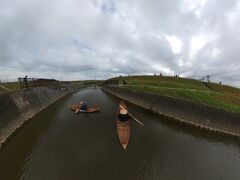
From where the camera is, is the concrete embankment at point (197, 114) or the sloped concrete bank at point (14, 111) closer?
the sloped concrete bank at point (14, 111)

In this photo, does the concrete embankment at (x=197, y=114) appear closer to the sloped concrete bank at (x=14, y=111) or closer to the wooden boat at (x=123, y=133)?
the wooden boat at (x=123, y=133)

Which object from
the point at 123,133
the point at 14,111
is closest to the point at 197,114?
the point at 123,133

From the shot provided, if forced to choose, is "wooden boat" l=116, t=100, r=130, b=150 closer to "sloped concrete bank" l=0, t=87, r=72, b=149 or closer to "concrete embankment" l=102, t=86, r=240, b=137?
"concrete embankment" l=102, t=86, r=240, b=137

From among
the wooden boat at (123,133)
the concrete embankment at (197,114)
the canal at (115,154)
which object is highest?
the concrete embankment at (197,114)

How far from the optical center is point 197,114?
24672mm

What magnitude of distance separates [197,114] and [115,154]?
529 inches

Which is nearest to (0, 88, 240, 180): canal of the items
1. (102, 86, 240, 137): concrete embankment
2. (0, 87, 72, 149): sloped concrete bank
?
(0, 87, 72, 149): sloped concrete bank

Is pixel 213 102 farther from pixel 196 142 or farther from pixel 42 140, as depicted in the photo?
pixel 42 140

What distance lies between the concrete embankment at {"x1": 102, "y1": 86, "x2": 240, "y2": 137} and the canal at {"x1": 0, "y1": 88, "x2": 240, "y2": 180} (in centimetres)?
161

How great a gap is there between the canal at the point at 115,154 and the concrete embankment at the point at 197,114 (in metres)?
1.61

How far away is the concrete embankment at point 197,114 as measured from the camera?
2241cm

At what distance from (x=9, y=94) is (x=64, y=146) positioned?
12.0 meters

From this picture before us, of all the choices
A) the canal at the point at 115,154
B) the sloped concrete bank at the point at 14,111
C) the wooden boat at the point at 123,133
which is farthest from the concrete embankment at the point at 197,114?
the sloped concrete bank at the point at 14,111

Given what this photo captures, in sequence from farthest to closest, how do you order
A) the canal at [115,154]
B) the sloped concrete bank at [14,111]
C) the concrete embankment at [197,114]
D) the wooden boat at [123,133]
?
1. the concrete embankment at [197,114]
2. the sloped concrete bank at [14,111]
3. the wooden boat at [123,133]
4. the canal at [115,154]
